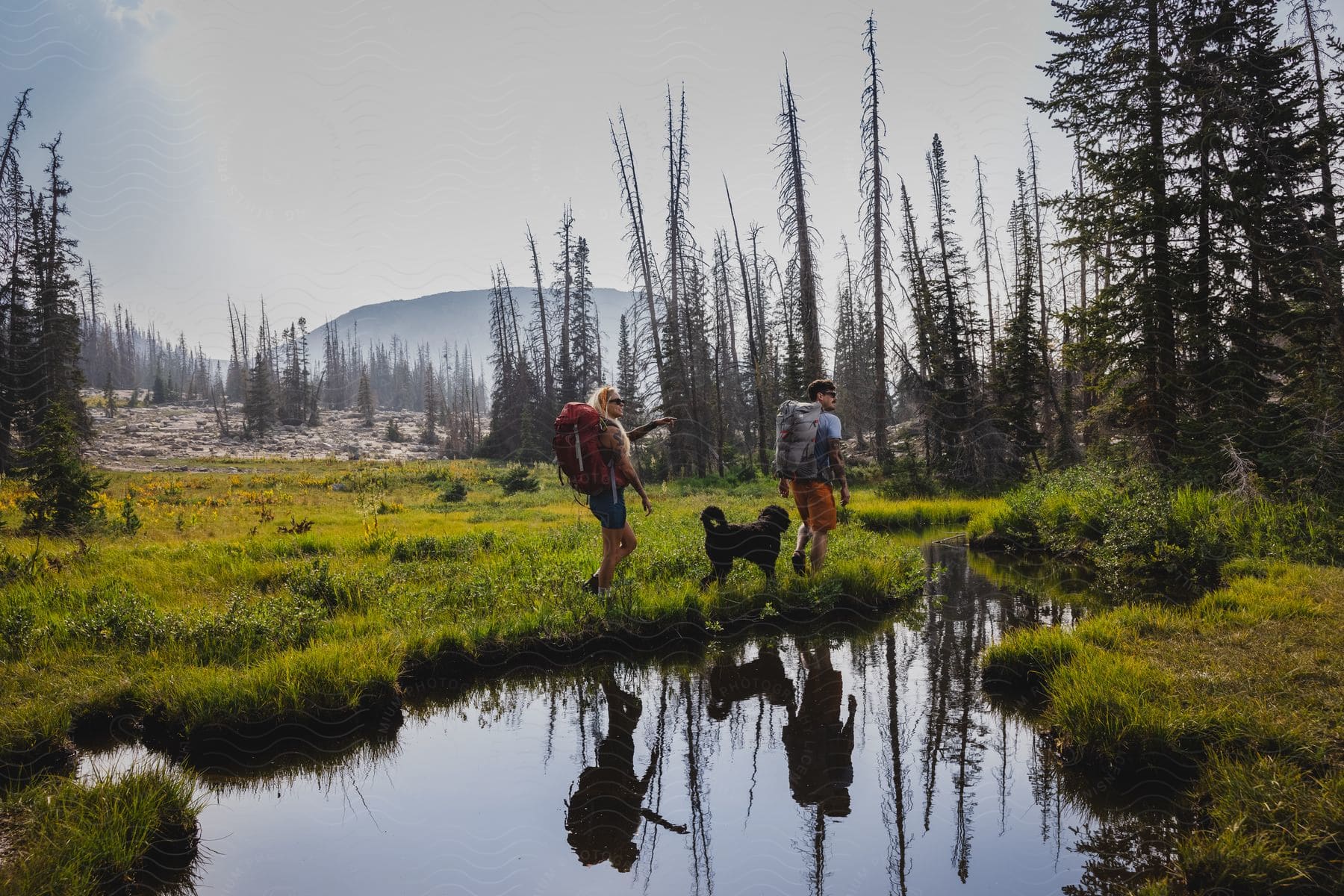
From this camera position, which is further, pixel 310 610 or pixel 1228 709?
pixel 310 610

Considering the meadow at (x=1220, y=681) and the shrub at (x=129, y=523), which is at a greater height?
the shrub at (x=129, y=523)

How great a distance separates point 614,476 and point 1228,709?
4834 millimetres

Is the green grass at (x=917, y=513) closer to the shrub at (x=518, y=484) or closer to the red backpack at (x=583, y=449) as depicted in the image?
the red backpack at (x=583, y=449)

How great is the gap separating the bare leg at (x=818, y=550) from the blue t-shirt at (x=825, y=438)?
0.80m

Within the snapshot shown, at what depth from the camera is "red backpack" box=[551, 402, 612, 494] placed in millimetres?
6211

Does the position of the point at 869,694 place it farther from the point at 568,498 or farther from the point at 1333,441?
the point at 568,498

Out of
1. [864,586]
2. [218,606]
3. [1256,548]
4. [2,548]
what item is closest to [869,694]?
[864,586]

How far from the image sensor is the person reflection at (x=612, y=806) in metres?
3.14

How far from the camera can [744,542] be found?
7340mm

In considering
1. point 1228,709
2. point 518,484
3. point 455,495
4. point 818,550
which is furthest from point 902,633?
point 518,484

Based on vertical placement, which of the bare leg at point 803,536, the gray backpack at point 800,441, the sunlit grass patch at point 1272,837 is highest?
the gray backpack at point 800,441

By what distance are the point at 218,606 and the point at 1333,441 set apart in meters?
13.8

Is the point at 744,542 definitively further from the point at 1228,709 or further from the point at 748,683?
Answer: the point at 1228,709

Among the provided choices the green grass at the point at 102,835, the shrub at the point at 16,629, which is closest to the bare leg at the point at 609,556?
the green grass at the point at 102,835
